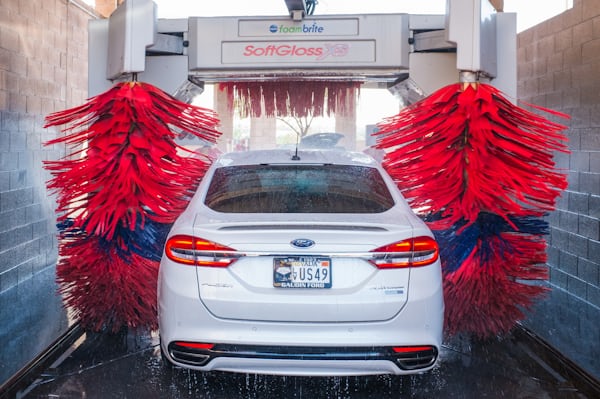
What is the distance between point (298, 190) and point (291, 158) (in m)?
0.46

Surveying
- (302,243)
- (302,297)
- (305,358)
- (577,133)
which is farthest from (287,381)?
(577,133)

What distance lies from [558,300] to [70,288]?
418 centimetres

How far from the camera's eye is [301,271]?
301cm

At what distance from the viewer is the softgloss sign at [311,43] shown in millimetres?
4488

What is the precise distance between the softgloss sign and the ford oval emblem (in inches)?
71.7

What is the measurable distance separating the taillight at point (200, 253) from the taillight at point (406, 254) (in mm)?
660

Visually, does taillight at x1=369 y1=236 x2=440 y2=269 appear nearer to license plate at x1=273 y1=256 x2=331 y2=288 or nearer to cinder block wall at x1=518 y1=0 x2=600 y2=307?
license plate at x1=273 y1=256 x2=331 y2=288

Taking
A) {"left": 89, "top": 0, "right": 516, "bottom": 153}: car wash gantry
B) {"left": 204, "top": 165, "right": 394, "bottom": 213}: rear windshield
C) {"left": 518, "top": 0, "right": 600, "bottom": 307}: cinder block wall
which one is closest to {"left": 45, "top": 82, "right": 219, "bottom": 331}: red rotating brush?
{"left": 89, "top": 0, "right": 516, "bottom": 153}: car wash gantry

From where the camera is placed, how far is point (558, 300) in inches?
231

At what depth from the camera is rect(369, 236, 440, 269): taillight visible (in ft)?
9.93

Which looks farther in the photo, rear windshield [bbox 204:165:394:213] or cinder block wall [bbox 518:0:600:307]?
cinder block wall [bbox 518:0:600:307]

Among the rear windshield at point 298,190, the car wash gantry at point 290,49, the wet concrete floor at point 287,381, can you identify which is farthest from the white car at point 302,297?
the car wash gantry at point 290,49

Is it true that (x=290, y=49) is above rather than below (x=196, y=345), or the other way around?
above

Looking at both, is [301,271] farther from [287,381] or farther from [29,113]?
[29,113]
